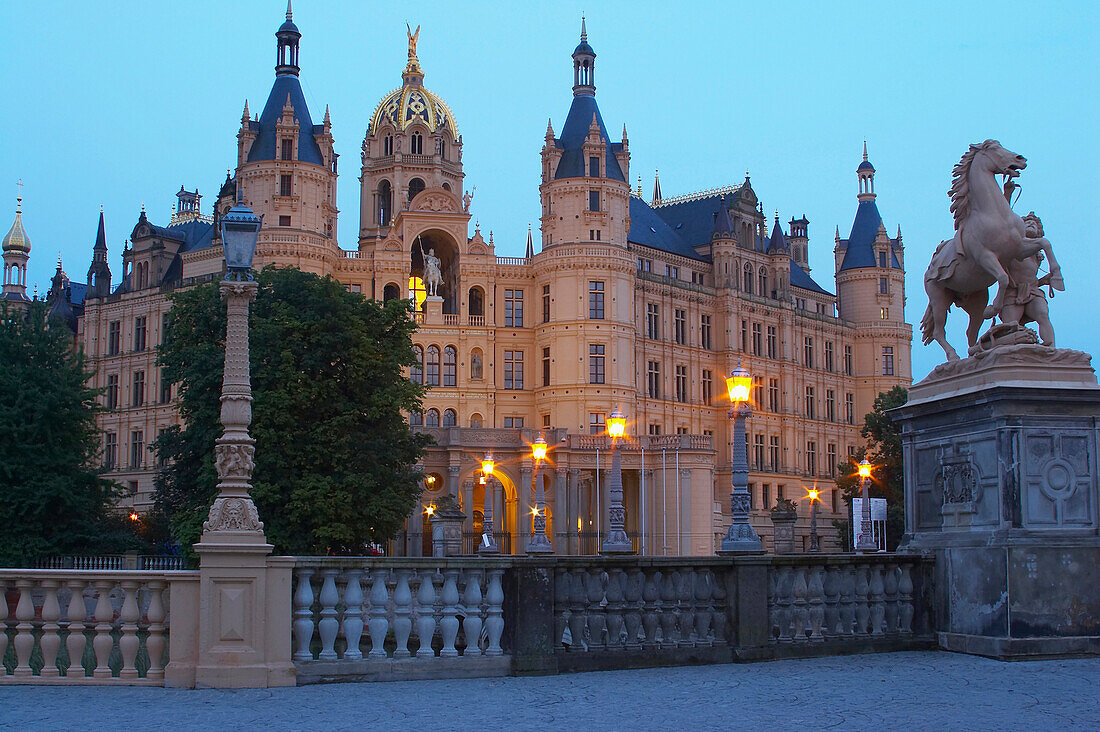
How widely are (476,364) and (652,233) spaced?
1908 cm

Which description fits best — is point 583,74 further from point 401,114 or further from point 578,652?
point 578,652

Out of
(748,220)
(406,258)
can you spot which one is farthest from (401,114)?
(748,220)

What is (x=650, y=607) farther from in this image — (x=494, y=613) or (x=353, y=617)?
(x=353, y=617)

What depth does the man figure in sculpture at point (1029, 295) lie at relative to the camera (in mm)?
13047

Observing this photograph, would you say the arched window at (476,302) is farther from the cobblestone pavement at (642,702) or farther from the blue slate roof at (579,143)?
the cobblestone pavement at (642,702)

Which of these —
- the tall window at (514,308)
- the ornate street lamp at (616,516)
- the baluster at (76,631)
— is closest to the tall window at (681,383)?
the tall window at (514,308)

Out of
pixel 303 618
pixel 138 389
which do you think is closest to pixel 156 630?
pixel 303 618

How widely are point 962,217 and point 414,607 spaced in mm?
7391

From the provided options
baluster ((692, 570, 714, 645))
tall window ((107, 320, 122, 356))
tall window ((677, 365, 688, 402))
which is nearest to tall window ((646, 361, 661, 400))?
tall window ((677, 365, 688, 402))

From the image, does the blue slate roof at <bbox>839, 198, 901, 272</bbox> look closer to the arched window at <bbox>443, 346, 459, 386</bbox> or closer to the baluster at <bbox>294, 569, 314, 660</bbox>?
the arched window at <bbox>443, 346, 459, 386</bbox>

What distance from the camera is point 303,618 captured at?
11172mm

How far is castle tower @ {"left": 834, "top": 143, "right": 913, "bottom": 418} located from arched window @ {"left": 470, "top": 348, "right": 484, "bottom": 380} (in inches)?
1381

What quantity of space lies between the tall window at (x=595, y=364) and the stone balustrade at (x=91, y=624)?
5525 cm

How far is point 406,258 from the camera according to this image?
66.5m
